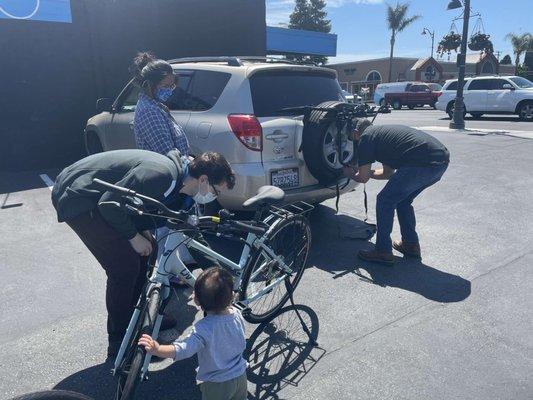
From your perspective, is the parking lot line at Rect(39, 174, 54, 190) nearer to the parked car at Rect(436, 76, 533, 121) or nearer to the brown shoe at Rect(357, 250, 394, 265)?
the brown shoe at Rect(357, 250, 394, 265)

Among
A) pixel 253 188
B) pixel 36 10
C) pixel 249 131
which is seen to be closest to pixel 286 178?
pixel 253 188

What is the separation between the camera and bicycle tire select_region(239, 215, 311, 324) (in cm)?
328

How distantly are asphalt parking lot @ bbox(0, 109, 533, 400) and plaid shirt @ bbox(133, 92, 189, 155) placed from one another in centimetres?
141

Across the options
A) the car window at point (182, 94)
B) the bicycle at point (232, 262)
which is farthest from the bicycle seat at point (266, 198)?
the car window at point (182, 94)

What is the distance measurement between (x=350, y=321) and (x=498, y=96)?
1868cm

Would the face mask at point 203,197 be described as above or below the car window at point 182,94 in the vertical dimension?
below

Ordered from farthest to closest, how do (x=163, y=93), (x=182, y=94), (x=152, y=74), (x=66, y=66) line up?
(x=66, y=66), (x=182, y=94), (x=163, y=93), (x=152, y=74)

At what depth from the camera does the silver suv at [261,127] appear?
461 cm

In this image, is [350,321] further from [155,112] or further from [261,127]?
[155,112]

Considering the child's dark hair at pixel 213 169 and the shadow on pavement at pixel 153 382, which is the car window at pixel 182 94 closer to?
the child's dark hair at pixel 213 169

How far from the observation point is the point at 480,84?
19844 mm

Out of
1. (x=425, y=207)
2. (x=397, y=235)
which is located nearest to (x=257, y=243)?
(x=397, y=235)

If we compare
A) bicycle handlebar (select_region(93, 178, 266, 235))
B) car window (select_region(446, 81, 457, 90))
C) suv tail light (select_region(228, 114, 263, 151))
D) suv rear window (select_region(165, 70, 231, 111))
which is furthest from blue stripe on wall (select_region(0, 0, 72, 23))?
car window (select_region(446, 81, 457, 90))

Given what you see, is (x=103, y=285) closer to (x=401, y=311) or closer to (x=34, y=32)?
(x=401, y=311)
